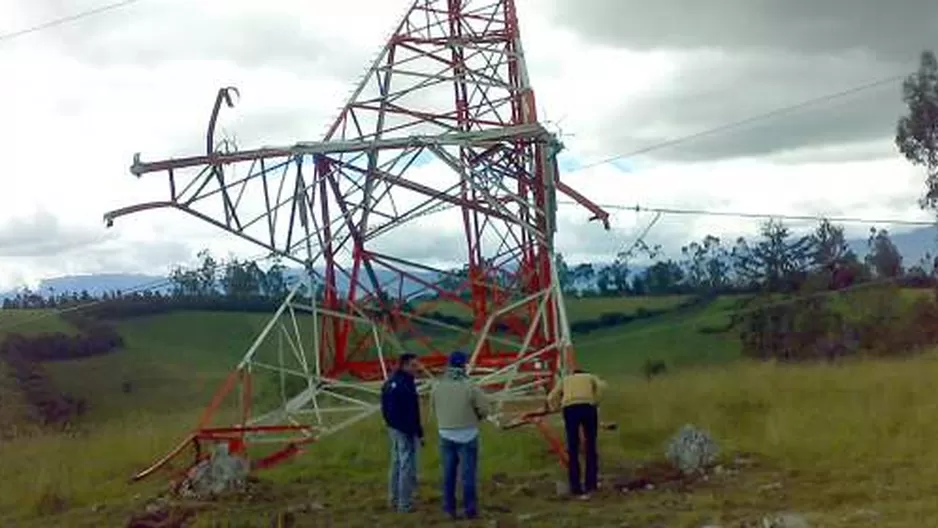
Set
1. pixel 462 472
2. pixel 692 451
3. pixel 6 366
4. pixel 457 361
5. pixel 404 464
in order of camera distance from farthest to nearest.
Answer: pixel 6 366 → pixel 692 451 → pixel 404 464 → pixel 457 361 → pixel 462 472

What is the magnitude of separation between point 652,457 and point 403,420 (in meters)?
5.38

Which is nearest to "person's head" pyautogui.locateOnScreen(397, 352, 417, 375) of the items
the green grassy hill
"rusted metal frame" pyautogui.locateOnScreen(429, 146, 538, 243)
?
"rusted metal frame" pyautogui.locateOnScreen(429, 146, 538, 243)

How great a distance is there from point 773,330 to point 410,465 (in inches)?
Result: 1604

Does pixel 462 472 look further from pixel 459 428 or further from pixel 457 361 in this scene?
pixel 457 361

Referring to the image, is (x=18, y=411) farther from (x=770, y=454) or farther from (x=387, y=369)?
(x=770, y=454)

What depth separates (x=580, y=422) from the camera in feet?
56.4

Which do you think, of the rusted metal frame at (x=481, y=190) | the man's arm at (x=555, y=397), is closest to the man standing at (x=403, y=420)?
the man's arm at (x=555, y=397)

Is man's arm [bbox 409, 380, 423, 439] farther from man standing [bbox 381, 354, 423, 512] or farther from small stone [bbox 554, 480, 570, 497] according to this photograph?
small stone [bbox 554, 480, 570, 497]

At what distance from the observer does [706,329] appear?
58.9 m

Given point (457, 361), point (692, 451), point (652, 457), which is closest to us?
point (457, 361)

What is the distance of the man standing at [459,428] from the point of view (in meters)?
15.7

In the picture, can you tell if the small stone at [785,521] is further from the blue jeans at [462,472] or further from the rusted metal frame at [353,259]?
the rusted metal frame at [353,259]

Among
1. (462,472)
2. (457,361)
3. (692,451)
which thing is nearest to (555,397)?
(457,361)

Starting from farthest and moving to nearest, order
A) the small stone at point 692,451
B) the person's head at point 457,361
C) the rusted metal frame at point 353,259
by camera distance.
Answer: the rusted metal frame at point 353,259 < the small stone at point 692,451 < the person's head at point 457,361
